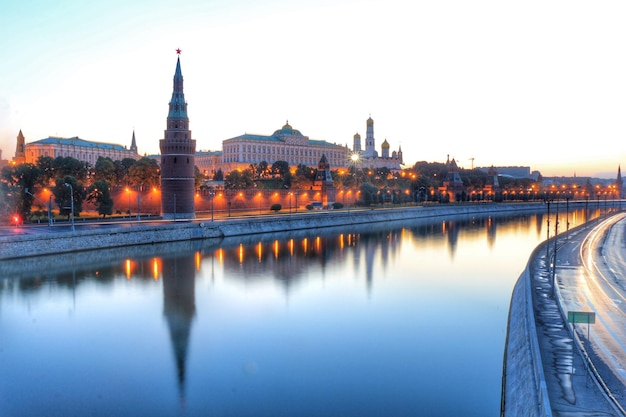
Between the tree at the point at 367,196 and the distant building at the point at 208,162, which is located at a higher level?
the distant building at the point at 208,162

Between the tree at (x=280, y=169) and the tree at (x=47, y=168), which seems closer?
the tree at (x=47, y=168)

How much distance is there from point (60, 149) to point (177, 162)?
239 ft

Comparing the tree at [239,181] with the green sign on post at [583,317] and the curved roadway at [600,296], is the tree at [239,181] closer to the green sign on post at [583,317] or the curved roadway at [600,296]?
the curved roadway at [600,296]

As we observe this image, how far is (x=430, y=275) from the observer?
3378 centimetres

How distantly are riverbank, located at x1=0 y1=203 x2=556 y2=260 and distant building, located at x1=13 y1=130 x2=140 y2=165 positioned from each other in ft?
213

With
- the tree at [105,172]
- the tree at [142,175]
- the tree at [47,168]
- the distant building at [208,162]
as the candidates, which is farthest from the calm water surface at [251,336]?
the distant building at [208,162]

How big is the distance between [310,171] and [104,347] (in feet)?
257

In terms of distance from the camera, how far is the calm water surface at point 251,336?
14.3 meters

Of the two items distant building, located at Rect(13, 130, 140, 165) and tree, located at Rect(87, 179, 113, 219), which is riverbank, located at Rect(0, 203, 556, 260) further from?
distant building, located at Rect(13, 130, 140, 165)

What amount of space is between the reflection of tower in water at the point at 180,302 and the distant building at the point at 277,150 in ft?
270

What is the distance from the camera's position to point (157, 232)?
43.5 metres

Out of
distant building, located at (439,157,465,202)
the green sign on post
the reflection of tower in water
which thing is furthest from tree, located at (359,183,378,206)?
the green sign on post

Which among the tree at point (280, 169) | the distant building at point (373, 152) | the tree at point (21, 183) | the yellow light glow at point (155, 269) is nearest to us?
the yellow light glow at point (155, 269)

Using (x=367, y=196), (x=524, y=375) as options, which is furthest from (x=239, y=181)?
(x=524, y=375)
